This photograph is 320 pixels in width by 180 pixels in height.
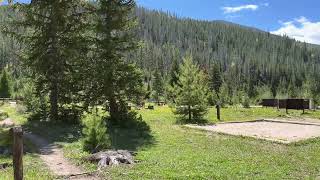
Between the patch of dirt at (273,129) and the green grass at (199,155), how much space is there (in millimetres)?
1288

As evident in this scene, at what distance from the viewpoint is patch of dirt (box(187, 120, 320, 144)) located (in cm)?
2461

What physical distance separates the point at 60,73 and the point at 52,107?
219 cm

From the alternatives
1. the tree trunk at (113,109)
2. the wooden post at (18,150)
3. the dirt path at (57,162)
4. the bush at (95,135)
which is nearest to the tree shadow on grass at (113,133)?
the tree trunk at (113,109)

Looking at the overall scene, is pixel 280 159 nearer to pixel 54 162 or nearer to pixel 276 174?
pixel 276 174

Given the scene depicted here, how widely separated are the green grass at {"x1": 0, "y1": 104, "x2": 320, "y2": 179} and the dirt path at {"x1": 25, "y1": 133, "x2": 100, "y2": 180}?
A: 403 mm

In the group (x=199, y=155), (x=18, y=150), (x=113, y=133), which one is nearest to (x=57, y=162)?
(x=199, y=155)

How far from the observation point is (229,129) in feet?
94.3

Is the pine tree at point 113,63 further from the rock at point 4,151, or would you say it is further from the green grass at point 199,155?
the rock at point 4,151

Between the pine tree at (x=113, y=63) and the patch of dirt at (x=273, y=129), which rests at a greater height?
the pine tree at (x=113, y=63)

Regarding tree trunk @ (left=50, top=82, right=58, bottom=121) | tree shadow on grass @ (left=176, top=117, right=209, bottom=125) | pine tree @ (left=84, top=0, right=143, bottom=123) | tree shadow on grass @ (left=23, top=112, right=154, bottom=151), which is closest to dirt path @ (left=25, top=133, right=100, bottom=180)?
tree shadow on grass @ (left=23, top=112, right=154, bottom=151)

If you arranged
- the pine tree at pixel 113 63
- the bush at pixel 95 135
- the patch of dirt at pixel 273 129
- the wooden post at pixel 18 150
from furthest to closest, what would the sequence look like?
the pine tree at pixel 113 63, the patch of dirt at pixel 273 129, the bush at pixel 95 135, the wooden post at pixel 18 150

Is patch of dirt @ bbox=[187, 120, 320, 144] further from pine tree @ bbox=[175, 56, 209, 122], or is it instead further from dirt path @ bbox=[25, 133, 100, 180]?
dirt path @ bbox=[25, 133, 100, 180]

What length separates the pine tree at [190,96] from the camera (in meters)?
34.7

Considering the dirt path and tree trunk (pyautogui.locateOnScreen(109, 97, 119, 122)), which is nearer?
the dirt path
